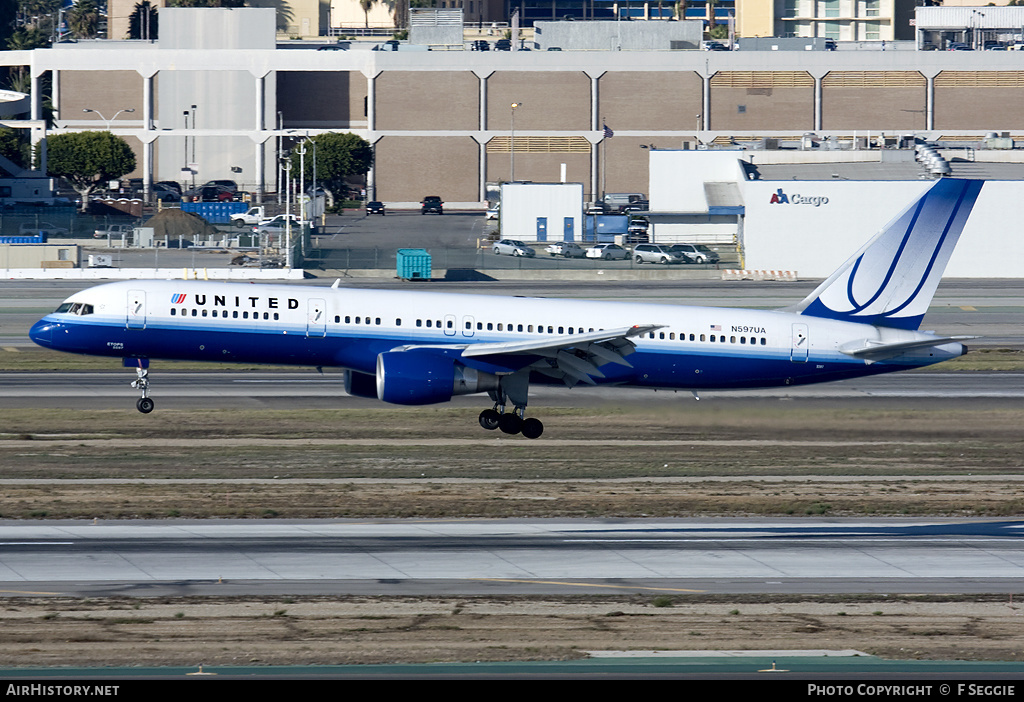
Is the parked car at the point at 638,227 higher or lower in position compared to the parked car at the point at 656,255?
higher

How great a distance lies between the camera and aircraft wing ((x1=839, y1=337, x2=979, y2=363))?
4500cm

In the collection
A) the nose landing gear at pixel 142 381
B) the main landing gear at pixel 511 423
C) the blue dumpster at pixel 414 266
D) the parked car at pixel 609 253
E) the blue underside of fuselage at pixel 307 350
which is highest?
the parked car at pixel 609 253

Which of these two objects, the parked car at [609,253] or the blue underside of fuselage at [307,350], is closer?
the blue underside of fuselage at [307,350]

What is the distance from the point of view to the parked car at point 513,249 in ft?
401

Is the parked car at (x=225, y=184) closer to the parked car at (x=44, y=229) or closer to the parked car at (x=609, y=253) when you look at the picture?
the parked car at (x=44, y=229)

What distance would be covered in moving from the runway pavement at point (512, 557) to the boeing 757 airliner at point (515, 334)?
5.55m

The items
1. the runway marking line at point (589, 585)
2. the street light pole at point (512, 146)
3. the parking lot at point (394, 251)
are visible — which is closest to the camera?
the runway marking line at point (589, 585)

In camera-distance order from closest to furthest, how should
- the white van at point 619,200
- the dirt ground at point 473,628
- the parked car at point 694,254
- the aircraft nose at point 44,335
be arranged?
1. the dirt ground at point 473,628
2. the aircraft nose at point 44,335
3. the parked car at point 694,254
4. the white van at point 619,200

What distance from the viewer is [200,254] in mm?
119688

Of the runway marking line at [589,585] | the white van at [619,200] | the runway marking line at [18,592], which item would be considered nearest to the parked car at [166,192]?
the white van at [619,200]

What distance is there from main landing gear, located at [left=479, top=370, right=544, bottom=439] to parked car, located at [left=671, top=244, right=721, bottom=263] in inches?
2912

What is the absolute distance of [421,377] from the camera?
43281 mm

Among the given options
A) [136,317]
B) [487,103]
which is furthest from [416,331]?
[487,103]

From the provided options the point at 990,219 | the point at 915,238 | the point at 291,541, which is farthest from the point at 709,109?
the point at 291,541
